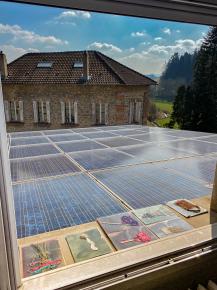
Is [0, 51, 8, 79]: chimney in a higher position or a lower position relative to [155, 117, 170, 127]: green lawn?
higher

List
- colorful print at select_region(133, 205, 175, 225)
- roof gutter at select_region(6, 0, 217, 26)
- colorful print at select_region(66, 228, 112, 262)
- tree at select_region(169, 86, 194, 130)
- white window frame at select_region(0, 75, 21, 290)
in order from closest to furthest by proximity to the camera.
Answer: roof gutter at select_region(6, 0, 217, 26) → white window frame at select_region(0, 75, 21, 290) → colorful print at select_region(66, 228, 112, 262) → colorful print at select_region(133, 205, 175, 225) → tree at select_region(169, 86, 194, 130)

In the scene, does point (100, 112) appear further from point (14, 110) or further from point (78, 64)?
point (14, 110)

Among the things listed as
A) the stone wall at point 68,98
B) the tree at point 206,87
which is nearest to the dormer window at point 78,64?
the stone wall at point 68,98

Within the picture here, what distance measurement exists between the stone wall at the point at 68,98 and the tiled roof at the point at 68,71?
29 centimetres

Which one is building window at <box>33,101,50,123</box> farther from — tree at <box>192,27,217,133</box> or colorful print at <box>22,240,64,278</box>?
colorful print at <box>22,240,64,278</box>

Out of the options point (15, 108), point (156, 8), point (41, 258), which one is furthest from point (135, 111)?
point (156, 8)

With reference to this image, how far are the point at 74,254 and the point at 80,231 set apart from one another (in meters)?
0.20

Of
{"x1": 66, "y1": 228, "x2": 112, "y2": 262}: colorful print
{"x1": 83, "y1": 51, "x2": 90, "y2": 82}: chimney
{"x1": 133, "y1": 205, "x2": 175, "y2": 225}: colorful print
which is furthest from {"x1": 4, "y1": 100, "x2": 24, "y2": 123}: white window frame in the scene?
{"x1": 66, "y1": 228, "x2": 112, "y2": 262}: colorful print

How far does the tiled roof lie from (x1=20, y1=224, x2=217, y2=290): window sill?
11.4 meters

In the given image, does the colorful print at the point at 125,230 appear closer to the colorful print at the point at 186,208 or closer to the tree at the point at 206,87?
the colorful print at the point at 186,208

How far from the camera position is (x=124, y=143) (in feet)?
13.5

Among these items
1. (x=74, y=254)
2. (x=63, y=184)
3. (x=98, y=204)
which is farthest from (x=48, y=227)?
(x=63, y=184)

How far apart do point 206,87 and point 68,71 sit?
38.2ft

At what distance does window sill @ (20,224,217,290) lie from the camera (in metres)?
1.02
